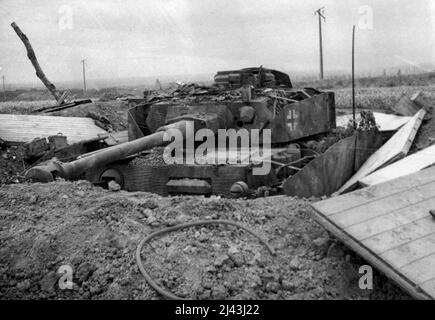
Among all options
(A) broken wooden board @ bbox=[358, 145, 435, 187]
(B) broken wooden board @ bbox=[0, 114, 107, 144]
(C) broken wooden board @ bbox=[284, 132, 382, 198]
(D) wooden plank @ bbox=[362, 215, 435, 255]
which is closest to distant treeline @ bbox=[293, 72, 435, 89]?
(B) broken wooden board @ bbox=[0, 114, 107, 144]

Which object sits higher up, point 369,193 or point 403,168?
point 369,193

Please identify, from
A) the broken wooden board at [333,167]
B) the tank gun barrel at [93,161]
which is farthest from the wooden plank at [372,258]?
the tank gun barrel at [93,161]

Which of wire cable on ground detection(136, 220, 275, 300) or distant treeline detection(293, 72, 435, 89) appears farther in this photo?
distant treeline detection(293, 72, 435, 89)

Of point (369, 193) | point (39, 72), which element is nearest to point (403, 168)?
point (369, 193)

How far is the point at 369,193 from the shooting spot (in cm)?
493

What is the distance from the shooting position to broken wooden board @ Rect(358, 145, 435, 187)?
6.53m

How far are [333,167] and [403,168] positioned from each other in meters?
1.23

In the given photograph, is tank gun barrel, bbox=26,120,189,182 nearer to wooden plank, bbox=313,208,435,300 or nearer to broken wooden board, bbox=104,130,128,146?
broken wooden board, bbox=104,130,128,146

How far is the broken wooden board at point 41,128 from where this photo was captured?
12742 millimetres

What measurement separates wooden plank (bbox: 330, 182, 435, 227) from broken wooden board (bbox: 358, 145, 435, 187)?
4.38ft

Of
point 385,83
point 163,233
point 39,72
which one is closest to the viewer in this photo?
point 163,233

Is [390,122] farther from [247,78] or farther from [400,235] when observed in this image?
[400,235]

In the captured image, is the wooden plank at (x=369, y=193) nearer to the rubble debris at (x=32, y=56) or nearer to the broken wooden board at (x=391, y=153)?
the broken wooden board at (x=391, y=153)
